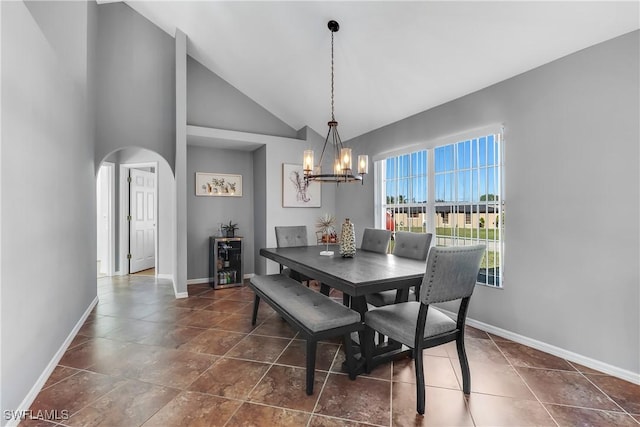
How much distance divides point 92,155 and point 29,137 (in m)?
2.23

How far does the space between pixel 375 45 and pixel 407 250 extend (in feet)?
7.23

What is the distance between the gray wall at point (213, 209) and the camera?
5.11m

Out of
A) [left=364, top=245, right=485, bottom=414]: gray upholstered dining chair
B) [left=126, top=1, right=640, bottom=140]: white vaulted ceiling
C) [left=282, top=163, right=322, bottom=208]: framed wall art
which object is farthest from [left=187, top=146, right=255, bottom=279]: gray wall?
[left=364, top=245, right=485, bottom=414]: gray upholstered dining chair

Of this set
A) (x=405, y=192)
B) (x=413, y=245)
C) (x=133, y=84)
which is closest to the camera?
(x=413, y=245)

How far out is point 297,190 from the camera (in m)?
5.25

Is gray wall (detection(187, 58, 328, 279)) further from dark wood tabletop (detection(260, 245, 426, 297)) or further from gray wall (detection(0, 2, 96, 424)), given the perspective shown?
dark wood tabletop (detection(260, 245, 426, 297))

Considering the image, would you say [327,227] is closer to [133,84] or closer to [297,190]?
[297,190]

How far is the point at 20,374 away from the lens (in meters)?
→ 1.76

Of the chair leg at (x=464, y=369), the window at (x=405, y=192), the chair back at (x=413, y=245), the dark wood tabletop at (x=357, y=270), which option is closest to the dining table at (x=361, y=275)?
the dark wood tabletop at (x=357, y=270)

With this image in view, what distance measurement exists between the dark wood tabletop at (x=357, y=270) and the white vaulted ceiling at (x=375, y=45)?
6.68ft

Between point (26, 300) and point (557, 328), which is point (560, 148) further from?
point (26, 300)

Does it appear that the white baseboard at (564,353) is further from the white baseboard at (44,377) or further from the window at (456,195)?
the white baseboard at (44,377)

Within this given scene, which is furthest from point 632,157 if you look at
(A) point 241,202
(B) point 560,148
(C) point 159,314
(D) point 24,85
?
(A) point 241,202

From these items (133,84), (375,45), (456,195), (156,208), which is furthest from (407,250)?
(156,208)
